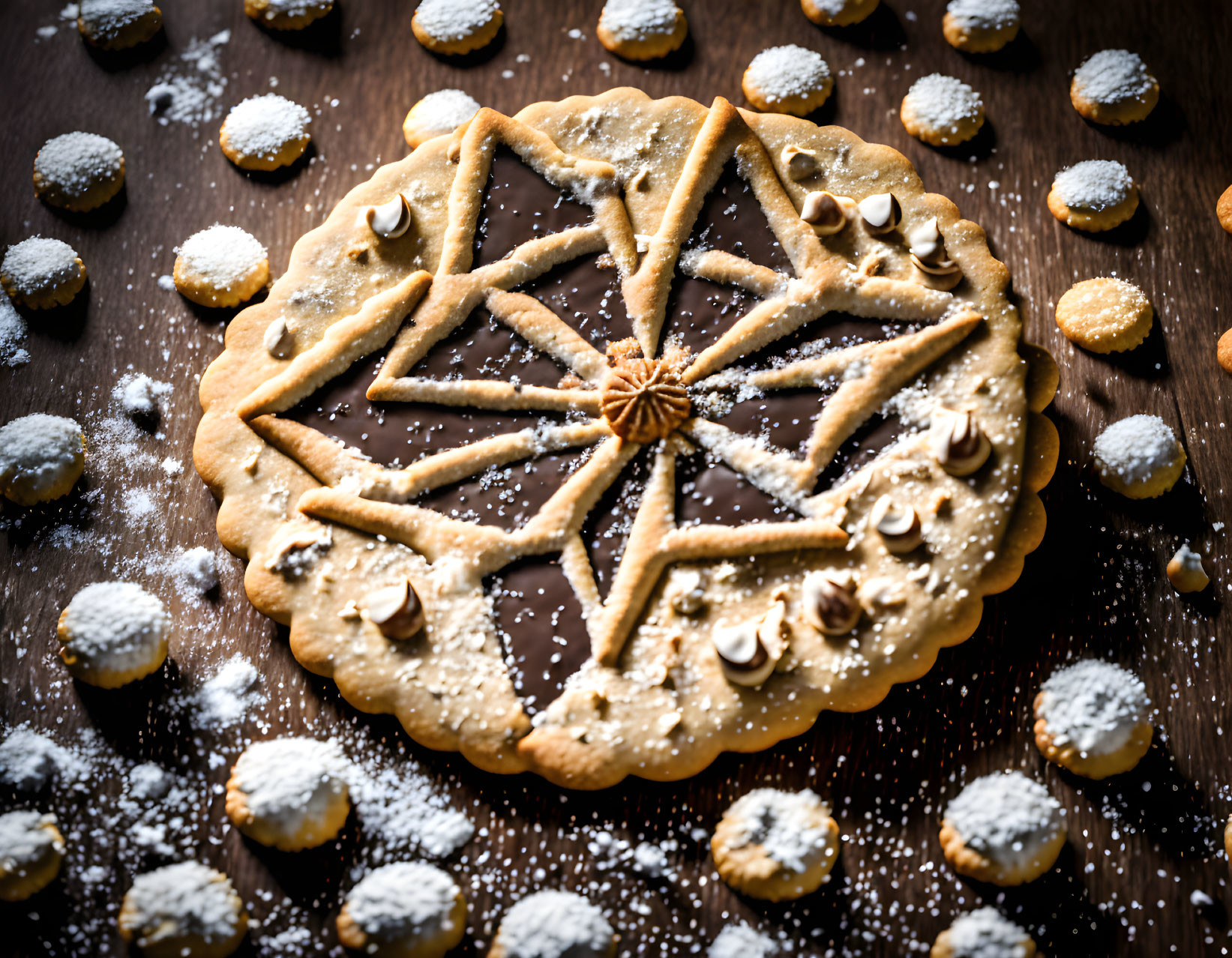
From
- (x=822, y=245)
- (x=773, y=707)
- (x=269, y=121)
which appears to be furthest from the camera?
(x=269, y=121)

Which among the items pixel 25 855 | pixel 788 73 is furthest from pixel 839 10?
pixel 25 855

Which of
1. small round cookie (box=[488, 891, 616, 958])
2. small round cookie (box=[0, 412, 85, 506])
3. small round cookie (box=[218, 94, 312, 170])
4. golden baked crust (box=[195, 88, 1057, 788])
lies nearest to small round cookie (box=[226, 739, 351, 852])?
golden baked crust (box=[195, 88, 1057, 788])

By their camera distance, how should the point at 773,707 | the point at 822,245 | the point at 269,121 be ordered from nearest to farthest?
the point at 773,707
the point at 822,245
the point at 269,121

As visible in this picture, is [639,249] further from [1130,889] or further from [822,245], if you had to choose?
[1130,889]

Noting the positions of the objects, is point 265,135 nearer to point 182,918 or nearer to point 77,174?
point 77,174

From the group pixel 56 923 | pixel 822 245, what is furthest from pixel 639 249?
pixel 56 923

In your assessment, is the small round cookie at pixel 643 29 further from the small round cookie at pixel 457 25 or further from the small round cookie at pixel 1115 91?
the small round cookie at pixel 1115 91

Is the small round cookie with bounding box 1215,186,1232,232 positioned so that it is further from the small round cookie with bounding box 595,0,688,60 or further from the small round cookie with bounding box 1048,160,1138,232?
the small round cookie with bounding box 595,0,688,60
